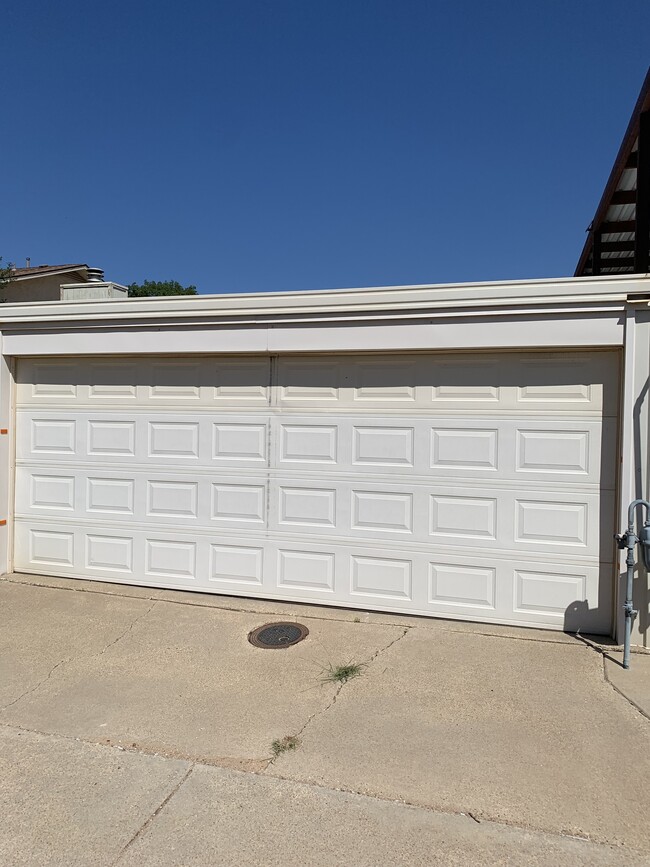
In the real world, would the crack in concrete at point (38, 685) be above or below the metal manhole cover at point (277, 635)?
below

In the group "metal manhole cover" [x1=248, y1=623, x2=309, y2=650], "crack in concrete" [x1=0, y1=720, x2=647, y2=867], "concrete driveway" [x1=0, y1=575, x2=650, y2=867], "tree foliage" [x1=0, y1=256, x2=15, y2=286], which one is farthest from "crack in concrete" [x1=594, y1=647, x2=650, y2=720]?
"tree foliage" [x1=0, y1=256, x2=15, y2=286]

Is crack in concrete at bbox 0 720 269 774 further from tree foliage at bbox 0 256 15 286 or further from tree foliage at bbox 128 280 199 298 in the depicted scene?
tree foliage at bbox 128 280 199 298

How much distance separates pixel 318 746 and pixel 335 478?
8.54 ft

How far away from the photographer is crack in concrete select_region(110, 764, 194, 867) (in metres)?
2.65

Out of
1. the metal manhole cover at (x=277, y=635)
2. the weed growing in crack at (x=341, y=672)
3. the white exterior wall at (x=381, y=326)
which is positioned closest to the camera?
the weed growing in crack at (x=341, y=672)

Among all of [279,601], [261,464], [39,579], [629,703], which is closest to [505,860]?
[629,703]

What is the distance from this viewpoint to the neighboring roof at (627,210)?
19.3 ft

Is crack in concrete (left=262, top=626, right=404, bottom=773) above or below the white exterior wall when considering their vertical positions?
below

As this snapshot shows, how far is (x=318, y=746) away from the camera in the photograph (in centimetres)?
347

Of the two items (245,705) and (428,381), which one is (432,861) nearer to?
(245,705)

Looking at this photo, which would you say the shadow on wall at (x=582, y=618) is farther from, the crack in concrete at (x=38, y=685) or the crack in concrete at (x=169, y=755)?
the crack in concrete at (x=38, y=685)

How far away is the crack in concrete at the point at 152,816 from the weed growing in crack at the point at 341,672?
127cm

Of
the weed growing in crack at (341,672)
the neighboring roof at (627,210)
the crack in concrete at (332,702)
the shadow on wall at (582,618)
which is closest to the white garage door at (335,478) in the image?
the shadow on wall at (582,618)

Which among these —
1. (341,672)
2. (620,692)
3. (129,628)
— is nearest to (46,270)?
(129,628)
